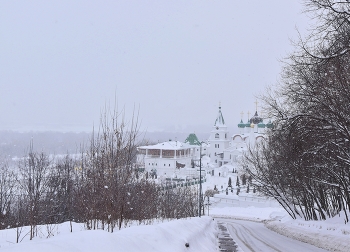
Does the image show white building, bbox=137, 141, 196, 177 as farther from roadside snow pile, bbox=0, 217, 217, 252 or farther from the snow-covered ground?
roadside snow pile, bbox=0, 217, 217, 252

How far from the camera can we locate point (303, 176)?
62.1 feet

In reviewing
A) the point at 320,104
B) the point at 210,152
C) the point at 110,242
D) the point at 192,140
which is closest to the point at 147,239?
the point at 110,242

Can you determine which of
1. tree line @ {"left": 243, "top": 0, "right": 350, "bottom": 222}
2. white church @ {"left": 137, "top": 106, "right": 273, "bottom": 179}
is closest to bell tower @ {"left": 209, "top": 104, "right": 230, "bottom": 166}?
white church @ {"left": 137, "top": 106, "right": 273, "bottom": 179}

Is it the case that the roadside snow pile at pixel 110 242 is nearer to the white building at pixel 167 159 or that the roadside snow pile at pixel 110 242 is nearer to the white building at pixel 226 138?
the white building at pixel 167 159

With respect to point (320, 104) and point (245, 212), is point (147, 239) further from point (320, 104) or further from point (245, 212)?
point (245, 212)

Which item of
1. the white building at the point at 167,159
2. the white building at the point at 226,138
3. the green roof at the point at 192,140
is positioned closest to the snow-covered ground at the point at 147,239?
the white building at the point at 167,159

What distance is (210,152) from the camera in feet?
389

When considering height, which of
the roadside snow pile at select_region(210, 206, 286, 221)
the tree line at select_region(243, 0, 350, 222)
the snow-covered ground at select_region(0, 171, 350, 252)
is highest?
the tree line at select_region(243, 0, 350, 222)

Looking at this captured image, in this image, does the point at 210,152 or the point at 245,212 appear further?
the point at 210,152

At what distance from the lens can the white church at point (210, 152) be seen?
89.2m

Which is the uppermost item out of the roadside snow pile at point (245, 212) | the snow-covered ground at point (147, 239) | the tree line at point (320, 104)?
the tree line at point (320, 104)

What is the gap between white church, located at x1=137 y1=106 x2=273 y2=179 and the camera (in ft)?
293

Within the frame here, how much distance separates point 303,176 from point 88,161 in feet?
39.5

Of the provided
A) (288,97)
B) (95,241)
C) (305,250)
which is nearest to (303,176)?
(288,97)
